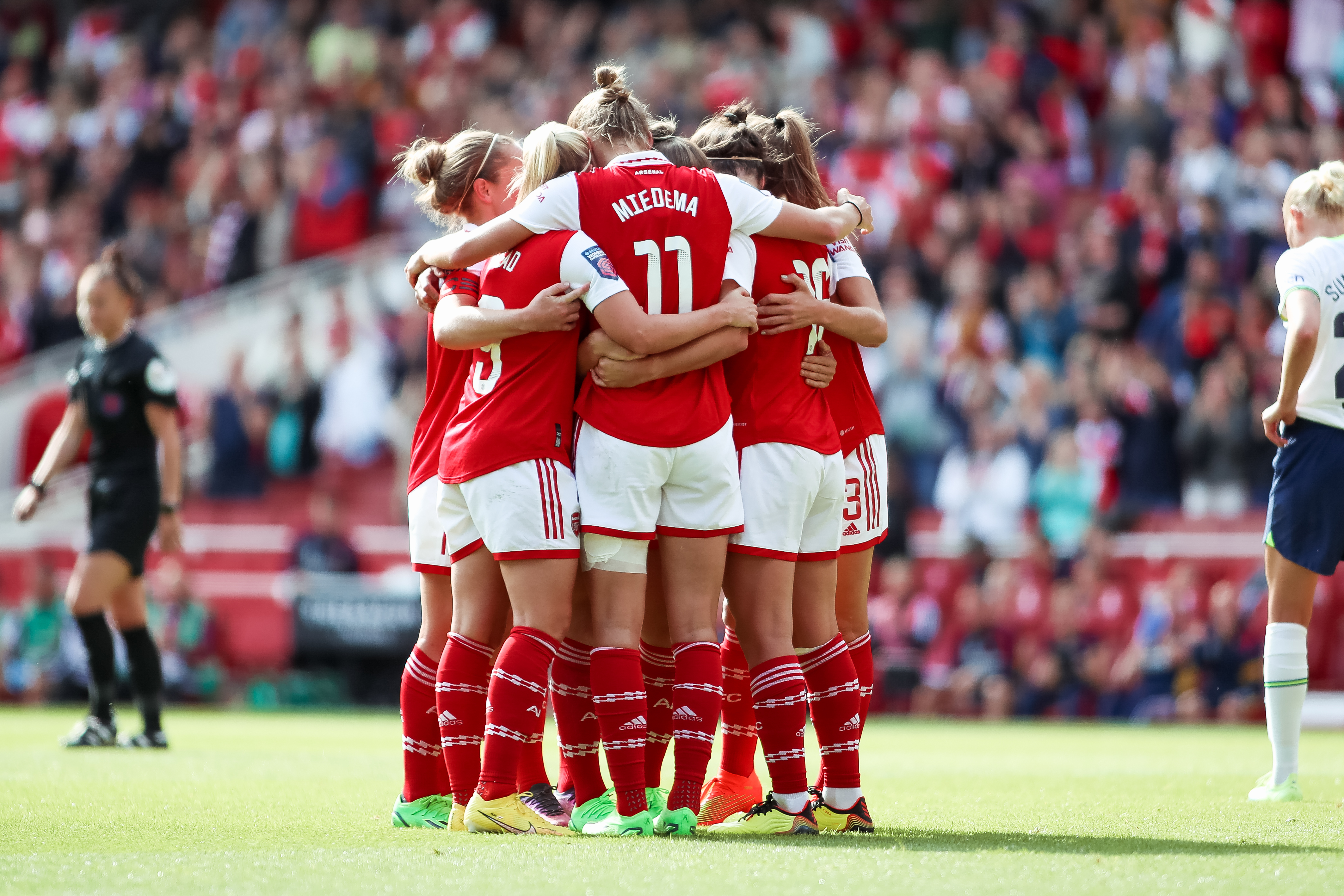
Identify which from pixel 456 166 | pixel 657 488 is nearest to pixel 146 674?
pixel 456 166

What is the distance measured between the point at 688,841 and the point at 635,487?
103 centimetres

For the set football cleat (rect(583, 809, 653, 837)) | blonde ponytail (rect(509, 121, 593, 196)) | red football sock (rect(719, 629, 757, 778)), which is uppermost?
blonde ponytail (rect(509, 121, 593, 196))

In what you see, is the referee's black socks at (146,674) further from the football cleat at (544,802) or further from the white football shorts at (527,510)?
the white football shorts at (527,510)

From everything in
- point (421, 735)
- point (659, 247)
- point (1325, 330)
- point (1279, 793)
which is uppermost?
point (659, 247)

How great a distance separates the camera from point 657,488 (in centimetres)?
476

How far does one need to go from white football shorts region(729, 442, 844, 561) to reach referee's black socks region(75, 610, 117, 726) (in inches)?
196

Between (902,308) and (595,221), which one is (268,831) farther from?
(902,308)

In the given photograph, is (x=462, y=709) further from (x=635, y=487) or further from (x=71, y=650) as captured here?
(x=71, y=650)

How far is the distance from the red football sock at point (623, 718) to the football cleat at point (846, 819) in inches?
23.5

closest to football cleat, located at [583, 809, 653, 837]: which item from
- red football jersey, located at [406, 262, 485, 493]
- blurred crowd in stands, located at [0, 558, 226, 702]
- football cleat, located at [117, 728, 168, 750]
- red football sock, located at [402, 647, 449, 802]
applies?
red football sock, located at [402, 647, 449, 802]

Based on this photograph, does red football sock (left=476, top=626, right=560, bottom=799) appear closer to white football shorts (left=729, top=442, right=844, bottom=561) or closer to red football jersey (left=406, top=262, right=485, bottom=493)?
white football shorts (left=729, top=442, right=844, bottom=561)

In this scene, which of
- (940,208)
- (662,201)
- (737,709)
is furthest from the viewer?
(940,208)

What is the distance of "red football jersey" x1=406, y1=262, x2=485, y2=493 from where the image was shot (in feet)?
17.4

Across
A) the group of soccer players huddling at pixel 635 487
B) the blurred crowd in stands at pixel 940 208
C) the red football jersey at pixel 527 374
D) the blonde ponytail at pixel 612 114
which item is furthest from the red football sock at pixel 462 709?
the blurred crowd in stands at pixel 940 208
